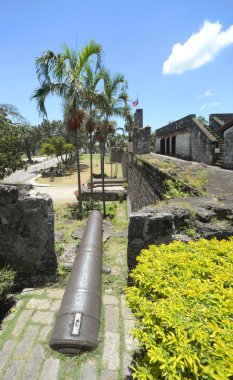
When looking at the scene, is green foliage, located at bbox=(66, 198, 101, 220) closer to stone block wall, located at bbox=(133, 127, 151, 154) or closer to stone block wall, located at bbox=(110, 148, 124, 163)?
stone block wall, located at bbox=(133, 127, 151, 154)

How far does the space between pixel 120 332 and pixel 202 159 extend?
32.5 ft

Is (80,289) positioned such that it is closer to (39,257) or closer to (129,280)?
(129,280)

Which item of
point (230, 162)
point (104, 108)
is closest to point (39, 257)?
point (230, 162)

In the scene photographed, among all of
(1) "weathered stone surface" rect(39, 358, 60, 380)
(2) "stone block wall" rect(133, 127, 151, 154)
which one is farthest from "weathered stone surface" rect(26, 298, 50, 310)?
(2) "stone block wall" rect(133, 127, 151, 154)

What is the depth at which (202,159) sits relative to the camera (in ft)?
40.0

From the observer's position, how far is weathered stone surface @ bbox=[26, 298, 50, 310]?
4512 mm

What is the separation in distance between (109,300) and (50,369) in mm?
1744

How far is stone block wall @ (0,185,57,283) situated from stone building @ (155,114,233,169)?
6.85 m

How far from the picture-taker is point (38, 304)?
4602 mm

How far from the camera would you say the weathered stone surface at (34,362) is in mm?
3111

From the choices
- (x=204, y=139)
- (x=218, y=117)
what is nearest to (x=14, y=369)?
(x=204, y=139)

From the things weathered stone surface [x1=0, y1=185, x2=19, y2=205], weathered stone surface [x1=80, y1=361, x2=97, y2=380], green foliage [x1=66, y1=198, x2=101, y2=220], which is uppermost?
weathered stone surface [x1=0, y1=185, x2=19, y2=205]

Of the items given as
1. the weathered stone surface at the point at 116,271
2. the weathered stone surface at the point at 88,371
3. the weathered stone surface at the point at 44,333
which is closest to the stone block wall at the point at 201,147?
the weathered stone surface at the point at 116,271

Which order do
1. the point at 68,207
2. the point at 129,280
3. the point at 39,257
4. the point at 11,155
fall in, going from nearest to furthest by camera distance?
the point at 129,280 < the point at 39,257 < the point at 11,155 < the point at 68,207
